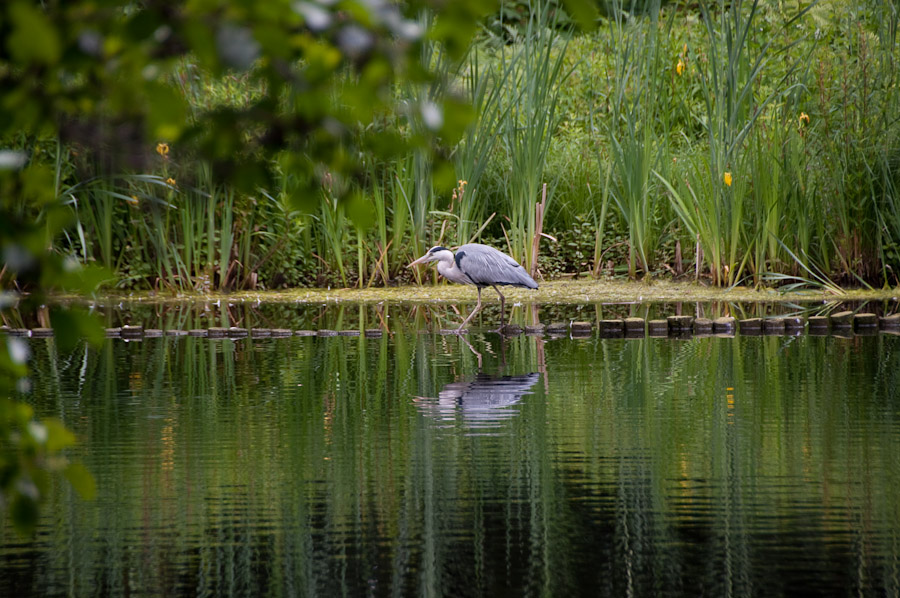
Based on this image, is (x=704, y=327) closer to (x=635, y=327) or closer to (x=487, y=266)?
(x=635, y=327)

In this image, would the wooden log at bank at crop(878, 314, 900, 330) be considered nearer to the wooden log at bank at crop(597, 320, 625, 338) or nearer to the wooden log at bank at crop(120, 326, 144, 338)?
the wooden log at bank at crop(597, 320, 625, 338)

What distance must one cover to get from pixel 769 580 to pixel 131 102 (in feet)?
7.02

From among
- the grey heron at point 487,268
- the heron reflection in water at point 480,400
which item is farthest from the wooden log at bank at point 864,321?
the heron reflection in water at point 480,400

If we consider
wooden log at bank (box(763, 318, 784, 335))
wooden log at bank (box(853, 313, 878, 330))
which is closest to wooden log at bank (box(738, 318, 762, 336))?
wooden log at bank (box(763, 318, 784, 335))

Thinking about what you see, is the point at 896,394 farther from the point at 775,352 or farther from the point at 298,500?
the point at 298,500

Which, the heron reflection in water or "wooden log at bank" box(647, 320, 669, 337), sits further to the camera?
"wooden log at bank" box(647, 320, 669, 337)

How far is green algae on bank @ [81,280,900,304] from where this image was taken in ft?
36.5

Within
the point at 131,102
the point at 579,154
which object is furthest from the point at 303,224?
the point at 131,102

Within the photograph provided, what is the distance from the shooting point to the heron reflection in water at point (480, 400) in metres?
5.35

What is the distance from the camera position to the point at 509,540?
3.37m

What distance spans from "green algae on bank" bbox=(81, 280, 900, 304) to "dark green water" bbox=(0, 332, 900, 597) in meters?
3.98

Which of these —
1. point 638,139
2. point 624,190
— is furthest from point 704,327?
point 638,139

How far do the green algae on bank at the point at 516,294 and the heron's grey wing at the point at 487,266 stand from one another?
2.05 m

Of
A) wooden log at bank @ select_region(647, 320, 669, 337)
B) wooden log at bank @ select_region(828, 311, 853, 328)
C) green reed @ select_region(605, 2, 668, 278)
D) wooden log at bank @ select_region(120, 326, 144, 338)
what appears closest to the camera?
wooden log at bank @ select_region(828, 311, 853, 328)
